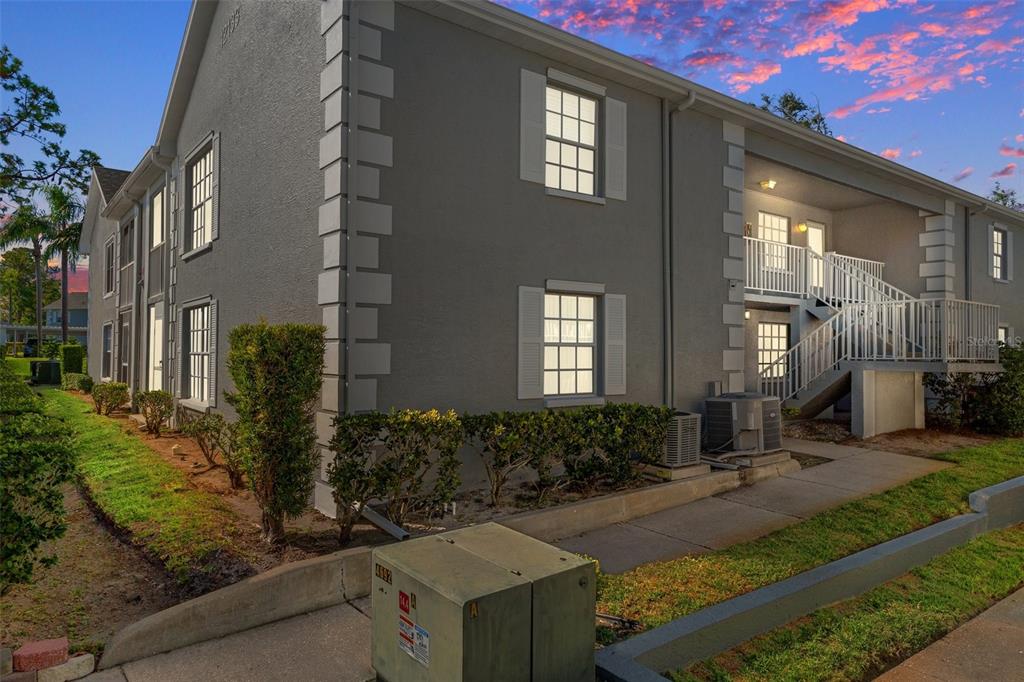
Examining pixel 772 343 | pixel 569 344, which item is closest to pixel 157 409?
pixel 569 344

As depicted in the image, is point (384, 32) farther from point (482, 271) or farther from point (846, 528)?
point (846, 528)

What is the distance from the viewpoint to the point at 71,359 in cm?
2692

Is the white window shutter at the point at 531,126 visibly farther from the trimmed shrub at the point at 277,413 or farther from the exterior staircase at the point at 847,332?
the exterior staircase at the point at 847,332

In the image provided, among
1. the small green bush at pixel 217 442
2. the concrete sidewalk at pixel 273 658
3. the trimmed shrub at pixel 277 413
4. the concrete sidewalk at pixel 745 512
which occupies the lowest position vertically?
the concrete sidewalk at pixel 273 658

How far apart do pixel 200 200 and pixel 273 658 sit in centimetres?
1010

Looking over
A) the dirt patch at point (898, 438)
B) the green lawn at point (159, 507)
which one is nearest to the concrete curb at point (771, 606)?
the green lawn at point (159, 507)

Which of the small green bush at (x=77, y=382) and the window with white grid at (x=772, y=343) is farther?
the small green bush at (x=77, y=382)

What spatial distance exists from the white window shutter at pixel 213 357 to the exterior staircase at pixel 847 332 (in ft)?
34.1

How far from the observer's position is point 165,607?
181 inches

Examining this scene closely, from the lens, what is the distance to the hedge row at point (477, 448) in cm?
579

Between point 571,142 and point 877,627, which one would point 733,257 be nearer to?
point 571,142

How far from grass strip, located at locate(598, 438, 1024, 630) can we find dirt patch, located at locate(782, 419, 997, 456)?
1983mm

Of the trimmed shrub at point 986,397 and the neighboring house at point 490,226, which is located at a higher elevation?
the neighboring house at point 490,226

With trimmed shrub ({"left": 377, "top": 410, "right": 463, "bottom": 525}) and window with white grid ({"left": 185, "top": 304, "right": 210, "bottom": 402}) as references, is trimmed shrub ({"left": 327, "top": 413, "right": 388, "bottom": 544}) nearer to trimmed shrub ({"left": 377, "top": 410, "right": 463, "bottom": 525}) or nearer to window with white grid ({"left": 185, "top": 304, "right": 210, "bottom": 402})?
trimmed shrub ({"left": 377, "top": 410, "right": 463, "bottom": 525})
